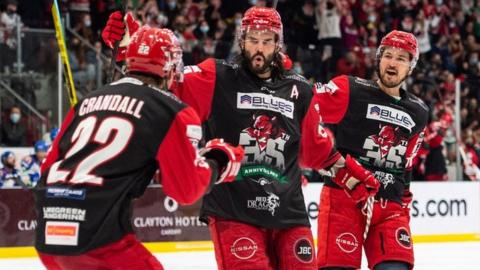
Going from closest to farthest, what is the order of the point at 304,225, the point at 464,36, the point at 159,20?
the point at 304,225 < the point at 159,20 < the point at 464,36

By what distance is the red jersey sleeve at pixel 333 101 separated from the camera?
504cm

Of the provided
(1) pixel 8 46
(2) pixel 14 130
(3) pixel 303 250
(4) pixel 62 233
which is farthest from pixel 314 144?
(2) pixel 14 130

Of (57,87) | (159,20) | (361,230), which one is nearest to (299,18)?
(159,20)

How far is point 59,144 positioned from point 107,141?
273 millimetres

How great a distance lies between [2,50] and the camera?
9.95m

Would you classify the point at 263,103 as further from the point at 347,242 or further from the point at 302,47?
the point at 302,47

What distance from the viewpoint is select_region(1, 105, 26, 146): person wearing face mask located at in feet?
33.2

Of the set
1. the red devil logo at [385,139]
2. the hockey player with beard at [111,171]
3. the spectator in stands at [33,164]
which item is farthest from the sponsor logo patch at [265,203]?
the spectator in stands at [33,164]

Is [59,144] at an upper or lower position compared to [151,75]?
lower

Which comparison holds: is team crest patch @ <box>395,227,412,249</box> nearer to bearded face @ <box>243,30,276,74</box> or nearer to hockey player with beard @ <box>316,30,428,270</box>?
hockey player with beard @ <box>316,30,428,270</box>

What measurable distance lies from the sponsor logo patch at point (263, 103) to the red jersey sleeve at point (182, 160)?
0.95 m

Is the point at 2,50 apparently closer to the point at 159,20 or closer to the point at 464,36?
the point at 159,20

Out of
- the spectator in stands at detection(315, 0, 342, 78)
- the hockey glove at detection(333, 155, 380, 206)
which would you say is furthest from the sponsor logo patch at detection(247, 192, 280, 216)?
the spectator in stands at detection(315, 0, 342, 78)

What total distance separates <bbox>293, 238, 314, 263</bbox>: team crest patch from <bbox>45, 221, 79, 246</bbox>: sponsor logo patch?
1273 mm
